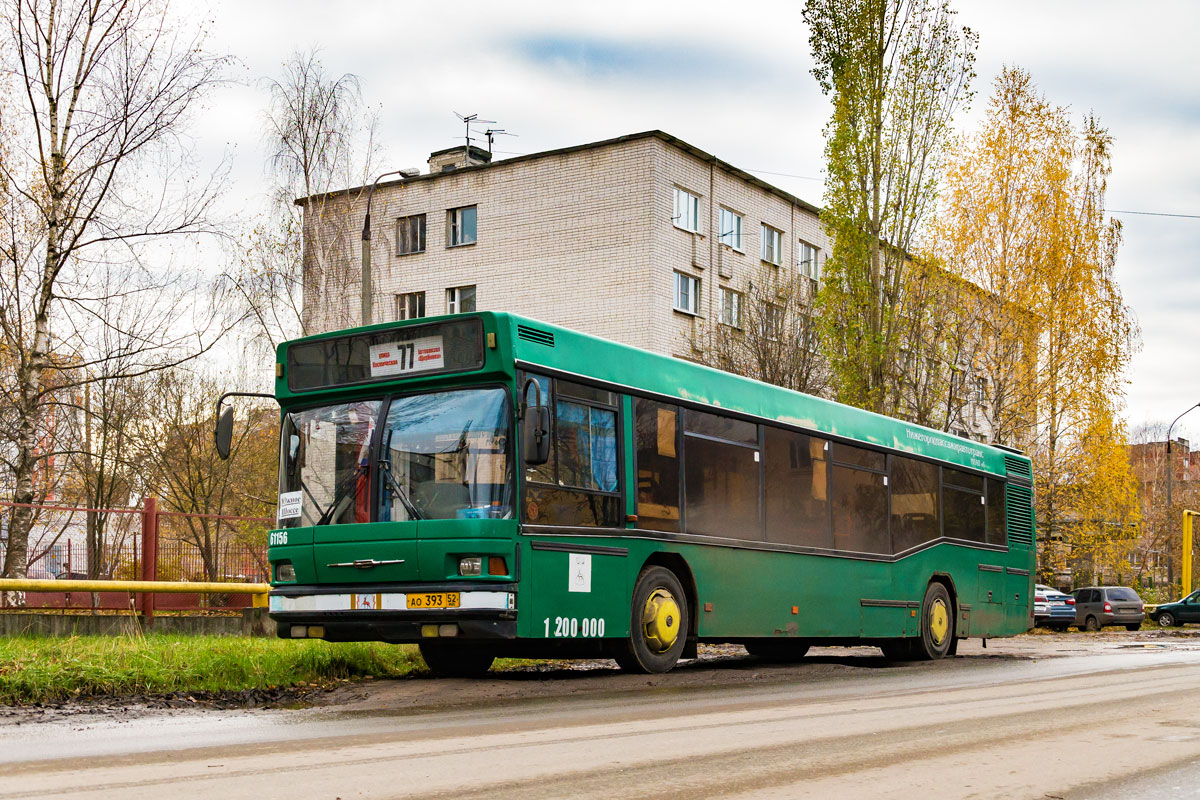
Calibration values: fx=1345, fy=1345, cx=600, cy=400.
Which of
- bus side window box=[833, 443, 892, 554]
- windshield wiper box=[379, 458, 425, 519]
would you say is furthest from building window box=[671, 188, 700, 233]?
windshield wiper box=[379, 458, 425, 519]

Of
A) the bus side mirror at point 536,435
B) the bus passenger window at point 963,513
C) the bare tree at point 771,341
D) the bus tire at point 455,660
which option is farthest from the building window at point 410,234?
the bus side mirror at point 536,435

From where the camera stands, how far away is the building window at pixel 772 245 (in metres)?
43.2

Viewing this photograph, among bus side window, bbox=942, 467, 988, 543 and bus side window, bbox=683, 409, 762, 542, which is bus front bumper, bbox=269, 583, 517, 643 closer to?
bus side window, bbox=683, 409, 762, 542

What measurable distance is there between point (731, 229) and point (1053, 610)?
49.9 ft

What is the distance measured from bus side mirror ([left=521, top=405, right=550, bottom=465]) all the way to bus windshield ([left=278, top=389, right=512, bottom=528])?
34cm

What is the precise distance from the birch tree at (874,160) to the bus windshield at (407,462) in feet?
68.5

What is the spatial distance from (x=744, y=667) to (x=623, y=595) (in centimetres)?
388

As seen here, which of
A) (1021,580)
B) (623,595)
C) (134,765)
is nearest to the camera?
(134,765)

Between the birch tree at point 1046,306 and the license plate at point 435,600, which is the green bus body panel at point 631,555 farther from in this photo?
the birch tree at point 1046,306

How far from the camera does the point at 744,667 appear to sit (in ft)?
51.0

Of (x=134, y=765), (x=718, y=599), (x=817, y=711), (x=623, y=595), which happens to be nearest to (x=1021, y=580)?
(x=718, y=599)

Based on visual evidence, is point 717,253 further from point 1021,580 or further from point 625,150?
point 1021,580

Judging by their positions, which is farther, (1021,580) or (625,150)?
(625,150)

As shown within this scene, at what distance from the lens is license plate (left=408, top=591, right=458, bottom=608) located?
1078 centimetres
